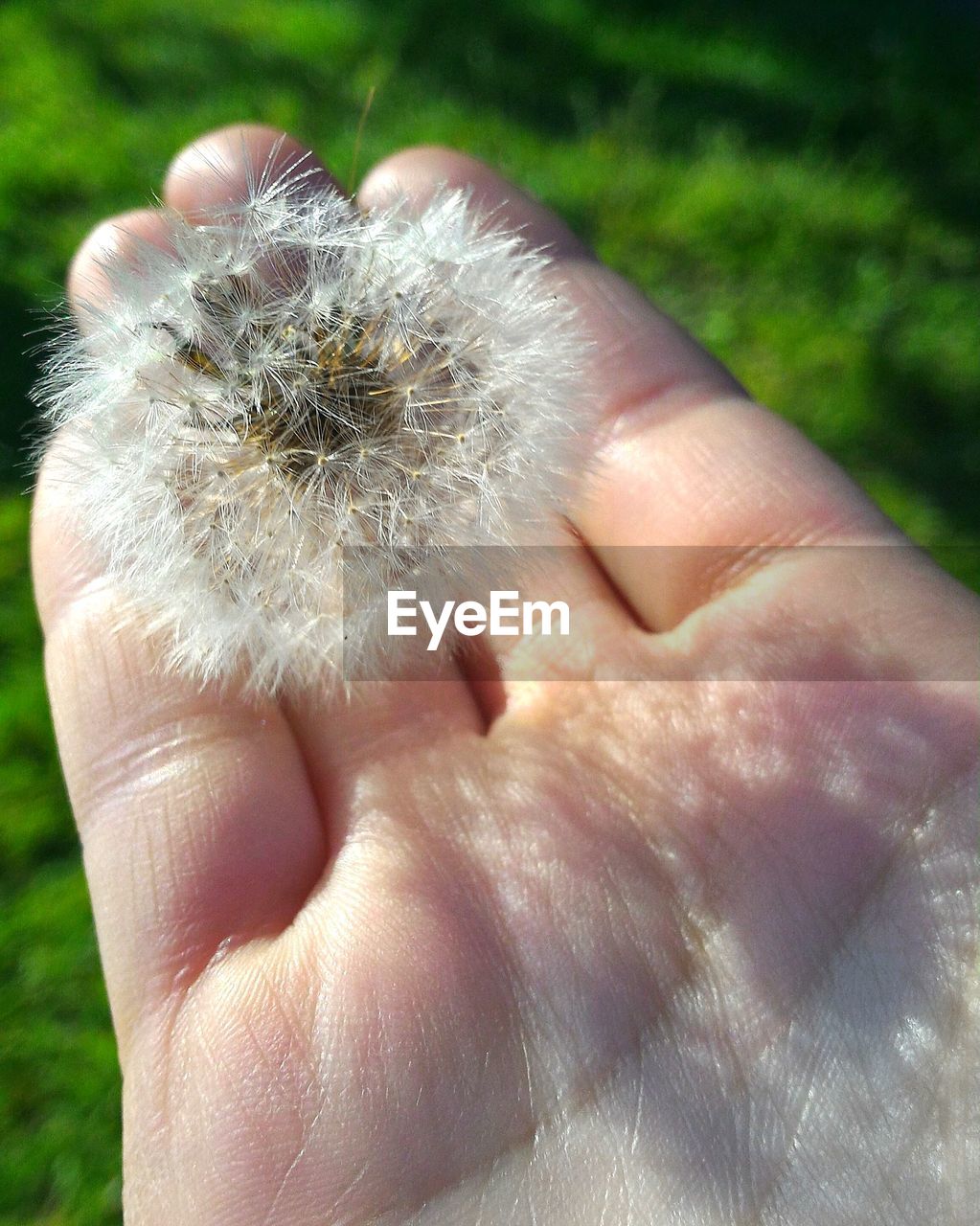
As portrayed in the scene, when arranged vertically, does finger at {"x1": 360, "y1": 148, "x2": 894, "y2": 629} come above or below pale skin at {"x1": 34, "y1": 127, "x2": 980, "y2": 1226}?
above

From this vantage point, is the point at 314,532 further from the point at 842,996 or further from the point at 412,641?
the point at 842,996

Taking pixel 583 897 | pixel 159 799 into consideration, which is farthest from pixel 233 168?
pixel 583 897

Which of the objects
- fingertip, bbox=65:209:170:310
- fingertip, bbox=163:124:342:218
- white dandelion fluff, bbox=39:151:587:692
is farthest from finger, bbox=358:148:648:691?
fingertip, bbox=65:209:170:310

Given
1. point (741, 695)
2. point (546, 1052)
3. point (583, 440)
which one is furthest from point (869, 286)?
point (546, 1052)

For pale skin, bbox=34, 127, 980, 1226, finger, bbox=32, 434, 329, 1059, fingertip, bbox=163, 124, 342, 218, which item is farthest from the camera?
fingertip, bbox=163, 124, 342, 218

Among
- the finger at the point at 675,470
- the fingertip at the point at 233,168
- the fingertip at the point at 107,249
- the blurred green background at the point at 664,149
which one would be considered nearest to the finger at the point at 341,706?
the fingertip at the point at 233,168

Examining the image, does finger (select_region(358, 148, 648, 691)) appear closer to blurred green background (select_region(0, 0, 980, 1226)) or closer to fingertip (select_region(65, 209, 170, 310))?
fingertip (select_region(65, 209, 170, 310))
